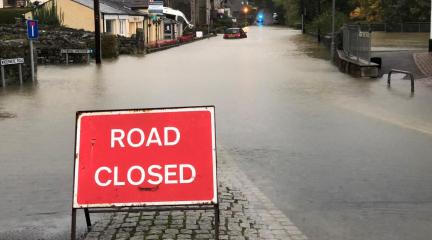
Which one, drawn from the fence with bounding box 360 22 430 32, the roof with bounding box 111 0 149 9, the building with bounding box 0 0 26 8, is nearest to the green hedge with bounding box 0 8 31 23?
the building with bounding box 0 0 26 8

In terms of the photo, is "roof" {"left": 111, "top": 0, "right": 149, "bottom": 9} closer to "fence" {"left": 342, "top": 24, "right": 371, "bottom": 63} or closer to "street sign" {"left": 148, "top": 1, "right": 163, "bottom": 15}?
"street sign" {"left": 148, "top": 1, "right": 163, "bottom": 15}

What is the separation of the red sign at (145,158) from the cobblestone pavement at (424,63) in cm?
1914

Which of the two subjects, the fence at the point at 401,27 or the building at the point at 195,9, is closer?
the fence at the point at 401,27

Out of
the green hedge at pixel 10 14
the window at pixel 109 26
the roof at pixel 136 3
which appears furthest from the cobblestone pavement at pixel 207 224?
the roof at pixel 136 3

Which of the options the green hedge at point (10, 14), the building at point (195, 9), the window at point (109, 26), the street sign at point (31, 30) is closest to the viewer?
the street sign at point (31, 30)

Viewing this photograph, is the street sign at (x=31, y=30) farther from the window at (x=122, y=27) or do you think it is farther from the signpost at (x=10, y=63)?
the window at (x=122, y=27)

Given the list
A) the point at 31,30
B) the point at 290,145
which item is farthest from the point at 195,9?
the point at 290,145

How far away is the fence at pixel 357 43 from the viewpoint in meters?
24.1

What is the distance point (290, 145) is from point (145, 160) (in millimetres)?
5014

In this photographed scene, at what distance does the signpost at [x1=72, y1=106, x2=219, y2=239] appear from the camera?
5219 mm

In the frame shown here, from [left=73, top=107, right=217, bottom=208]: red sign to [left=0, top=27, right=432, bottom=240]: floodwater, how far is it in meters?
0.77

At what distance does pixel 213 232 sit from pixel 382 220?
1713 mm

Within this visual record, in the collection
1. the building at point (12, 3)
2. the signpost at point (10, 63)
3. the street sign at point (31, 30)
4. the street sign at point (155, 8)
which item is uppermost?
the building at point (12, 3)

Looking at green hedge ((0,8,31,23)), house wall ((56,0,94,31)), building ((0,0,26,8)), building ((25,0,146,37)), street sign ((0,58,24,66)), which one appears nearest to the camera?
street sign ((0,58,24,66))
